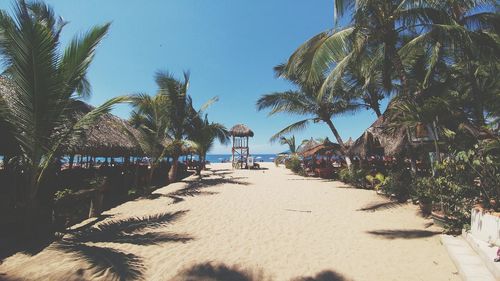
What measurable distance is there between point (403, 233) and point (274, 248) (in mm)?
2636

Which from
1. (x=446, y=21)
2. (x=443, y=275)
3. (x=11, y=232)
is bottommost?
(x=443, y=275)

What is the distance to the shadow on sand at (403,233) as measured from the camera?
5.06 metres

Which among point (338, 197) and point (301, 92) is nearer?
point (338, 197)

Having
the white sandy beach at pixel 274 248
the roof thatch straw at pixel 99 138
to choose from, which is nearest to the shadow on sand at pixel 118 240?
the white sandy beach at pixel 274 248

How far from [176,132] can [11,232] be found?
31.3ft

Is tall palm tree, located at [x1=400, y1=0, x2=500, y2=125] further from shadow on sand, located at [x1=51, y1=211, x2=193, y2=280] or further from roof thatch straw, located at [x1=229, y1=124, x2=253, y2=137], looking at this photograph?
roof thatch straw, located at [x1=229, y1=124, x2=253, y2=137]

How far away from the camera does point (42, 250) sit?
4.21 m

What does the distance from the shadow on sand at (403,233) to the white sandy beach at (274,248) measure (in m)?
0.02

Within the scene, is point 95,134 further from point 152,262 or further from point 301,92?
point 301,92

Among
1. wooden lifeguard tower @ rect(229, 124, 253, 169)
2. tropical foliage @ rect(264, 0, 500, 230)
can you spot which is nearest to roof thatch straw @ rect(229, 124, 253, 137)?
wooden lifeguard tower @ rect(229, 124, 253, 169)

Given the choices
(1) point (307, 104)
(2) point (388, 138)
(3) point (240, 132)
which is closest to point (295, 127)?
(1) point (307, 104)

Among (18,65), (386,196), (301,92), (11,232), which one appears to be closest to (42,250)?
(11,232)

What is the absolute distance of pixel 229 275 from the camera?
11.7 feet

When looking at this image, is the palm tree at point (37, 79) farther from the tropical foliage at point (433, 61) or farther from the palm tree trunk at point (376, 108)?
the palm tree trunk at point (376, 108)
